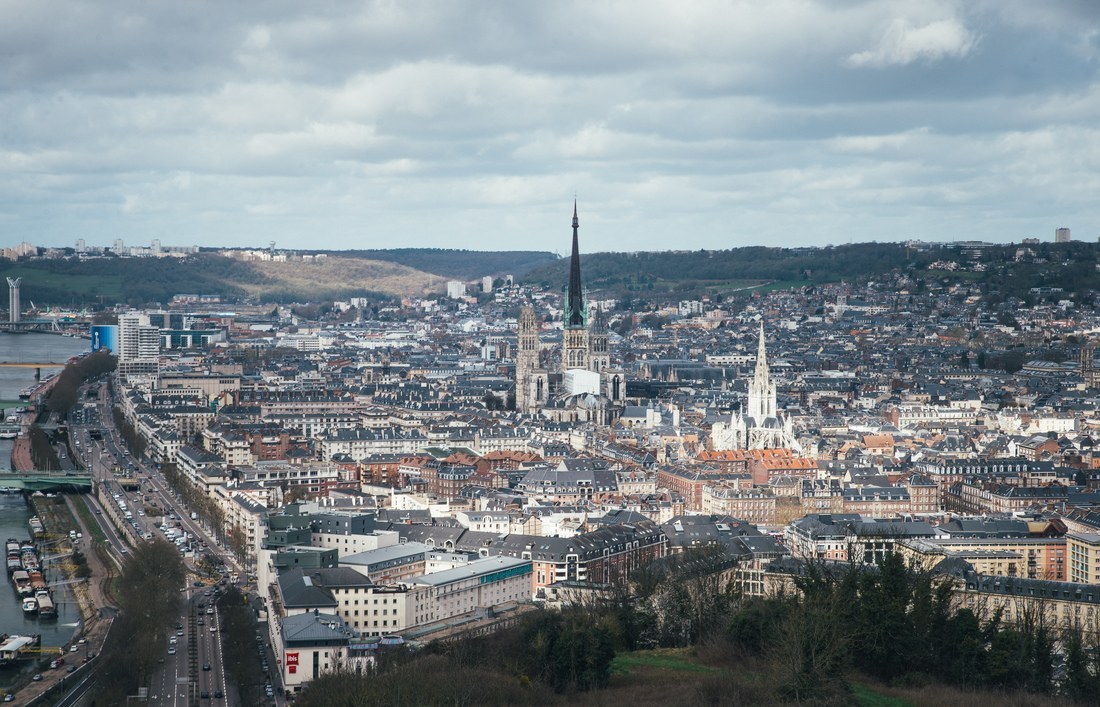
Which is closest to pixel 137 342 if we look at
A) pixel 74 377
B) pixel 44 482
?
pixel 74 377

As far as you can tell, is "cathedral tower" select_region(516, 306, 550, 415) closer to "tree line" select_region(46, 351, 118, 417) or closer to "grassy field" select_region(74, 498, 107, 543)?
"tree line" select_region(46, 351, 118, 417)

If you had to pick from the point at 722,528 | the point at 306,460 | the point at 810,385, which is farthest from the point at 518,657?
the point at 810,385

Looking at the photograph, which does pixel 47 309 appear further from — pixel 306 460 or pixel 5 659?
pixel 5 659

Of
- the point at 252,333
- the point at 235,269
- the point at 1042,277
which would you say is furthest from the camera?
the point at 235,269

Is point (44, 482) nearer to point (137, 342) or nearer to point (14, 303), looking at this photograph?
point (137, 342)

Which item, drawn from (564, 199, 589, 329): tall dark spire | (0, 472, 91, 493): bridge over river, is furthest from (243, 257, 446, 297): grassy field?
(0, 472, 91, 493): bridge over river
